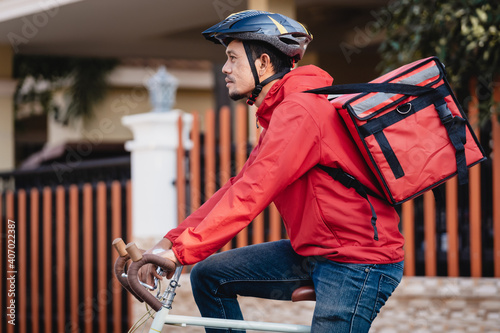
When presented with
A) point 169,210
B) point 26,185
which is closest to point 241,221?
point 169,210

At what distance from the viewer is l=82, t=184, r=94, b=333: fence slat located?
23.5ft

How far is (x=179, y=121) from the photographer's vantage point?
20.4 feet

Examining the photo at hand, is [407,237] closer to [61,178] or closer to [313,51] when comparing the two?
[61,178]

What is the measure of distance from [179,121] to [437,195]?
376cm

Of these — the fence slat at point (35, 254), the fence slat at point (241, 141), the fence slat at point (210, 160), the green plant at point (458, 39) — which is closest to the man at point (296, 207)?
the green plant at point (458, 39)

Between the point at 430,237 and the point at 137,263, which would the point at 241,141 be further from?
the point at 137,263

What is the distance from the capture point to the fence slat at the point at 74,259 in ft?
24.0

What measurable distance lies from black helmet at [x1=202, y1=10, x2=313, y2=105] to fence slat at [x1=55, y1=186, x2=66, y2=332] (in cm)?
506

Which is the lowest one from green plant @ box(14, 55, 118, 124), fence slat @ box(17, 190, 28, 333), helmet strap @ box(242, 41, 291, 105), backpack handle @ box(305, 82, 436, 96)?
fence slat @ box(17, 190, 28, 333)

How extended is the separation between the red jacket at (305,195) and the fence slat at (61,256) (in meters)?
5.23

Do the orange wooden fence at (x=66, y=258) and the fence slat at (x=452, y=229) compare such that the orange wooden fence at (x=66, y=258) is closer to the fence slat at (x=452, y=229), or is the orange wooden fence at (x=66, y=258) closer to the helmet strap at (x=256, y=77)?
the fence slat at (x=452, y=229)

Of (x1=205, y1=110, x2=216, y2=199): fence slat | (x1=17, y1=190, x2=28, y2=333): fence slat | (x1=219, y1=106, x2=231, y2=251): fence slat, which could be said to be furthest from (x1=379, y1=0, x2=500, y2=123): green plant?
(x1=17, y1=190, x2=28, y2=333): fence slat

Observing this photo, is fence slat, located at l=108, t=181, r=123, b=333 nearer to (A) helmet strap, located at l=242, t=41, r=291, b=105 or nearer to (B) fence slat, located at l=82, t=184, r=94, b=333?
(B) fence slat, located at l=82, t=184, r=94, b=333

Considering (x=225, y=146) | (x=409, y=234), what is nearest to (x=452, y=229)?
(x=409, y=234)
